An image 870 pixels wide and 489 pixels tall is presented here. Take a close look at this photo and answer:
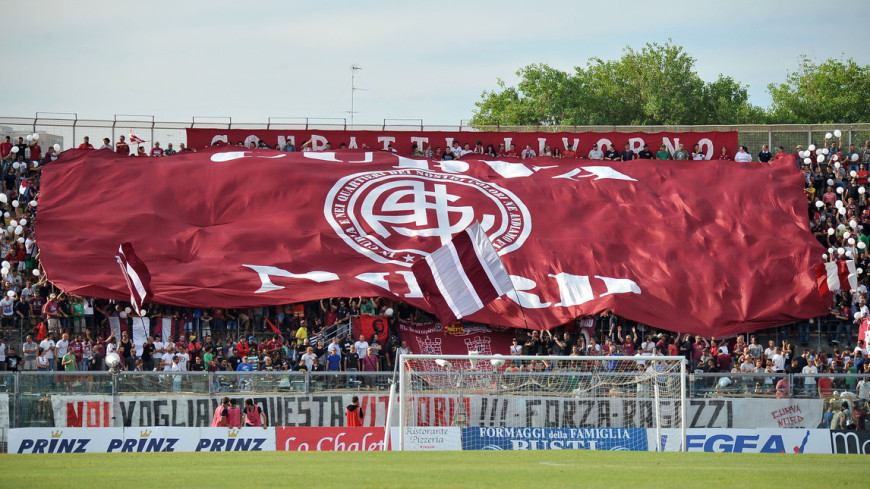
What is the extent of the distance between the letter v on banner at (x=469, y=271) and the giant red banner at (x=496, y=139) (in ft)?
47.3

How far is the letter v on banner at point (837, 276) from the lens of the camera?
2906 cm

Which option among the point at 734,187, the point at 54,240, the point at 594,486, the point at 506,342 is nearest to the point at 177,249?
the point at 54,240

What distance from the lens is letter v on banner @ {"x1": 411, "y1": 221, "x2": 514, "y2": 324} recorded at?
21.0 metres

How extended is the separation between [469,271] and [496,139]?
15.3 metres

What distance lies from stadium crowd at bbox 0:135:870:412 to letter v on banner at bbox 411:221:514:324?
509 centimetres

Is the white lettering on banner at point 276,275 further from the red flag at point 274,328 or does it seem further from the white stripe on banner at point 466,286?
the white stripe on banner at point 466,286

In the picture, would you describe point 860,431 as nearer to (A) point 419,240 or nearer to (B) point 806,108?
(A) point 419,240

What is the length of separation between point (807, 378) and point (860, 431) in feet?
4.33

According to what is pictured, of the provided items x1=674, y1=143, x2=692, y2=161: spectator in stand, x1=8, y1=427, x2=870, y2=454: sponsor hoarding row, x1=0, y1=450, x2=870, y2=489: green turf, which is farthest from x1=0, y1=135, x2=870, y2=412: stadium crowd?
x1=0, y1=450, x2=870, y2=489: green turf

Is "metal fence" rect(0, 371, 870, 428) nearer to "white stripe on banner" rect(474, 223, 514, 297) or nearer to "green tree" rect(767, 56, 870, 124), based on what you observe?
"white stripe on banner" rect(474, 223, 514, 297)

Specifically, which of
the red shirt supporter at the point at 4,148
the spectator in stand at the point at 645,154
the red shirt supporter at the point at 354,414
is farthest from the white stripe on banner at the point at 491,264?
the red shirt supporter at the point at 4,148

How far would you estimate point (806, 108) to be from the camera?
253ft

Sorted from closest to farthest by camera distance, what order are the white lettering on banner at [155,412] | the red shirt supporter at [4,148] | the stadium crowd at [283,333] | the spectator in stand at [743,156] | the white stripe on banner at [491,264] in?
the white lettering on banner at [155,412]
the white stripe on banner at [491,264]
the stadium crowd at [283,333]
the red shirt supporter at [4,148]
the spectator in stand at [743,156]

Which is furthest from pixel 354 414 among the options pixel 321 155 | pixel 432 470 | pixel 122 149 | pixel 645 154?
pixel 645 154
